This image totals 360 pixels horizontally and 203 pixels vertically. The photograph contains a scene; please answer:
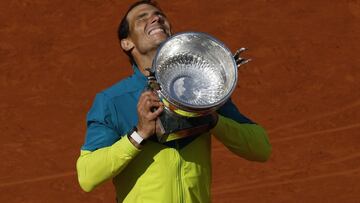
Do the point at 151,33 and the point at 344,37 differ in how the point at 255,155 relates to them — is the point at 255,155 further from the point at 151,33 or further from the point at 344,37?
the point at 344,37

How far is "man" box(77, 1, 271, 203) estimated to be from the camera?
349 centimetres

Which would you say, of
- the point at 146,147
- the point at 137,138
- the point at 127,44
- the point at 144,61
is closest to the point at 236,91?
the point at 127,44

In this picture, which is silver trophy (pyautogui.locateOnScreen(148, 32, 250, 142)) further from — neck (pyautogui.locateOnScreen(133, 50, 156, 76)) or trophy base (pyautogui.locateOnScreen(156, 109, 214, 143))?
neck (pyautogui.locateOnScreen(133, 50, 156, 76))

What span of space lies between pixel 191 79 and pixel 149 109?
0.86 ft

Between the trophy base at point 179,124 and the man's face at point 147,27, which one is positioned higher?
the man's face at point 147,27

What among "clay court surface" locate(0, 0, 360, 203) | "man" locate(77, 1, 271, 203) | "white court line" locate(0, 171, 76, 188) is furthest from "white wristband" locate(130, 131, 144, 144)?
"white court line" locate(0, 171, 76, 188)

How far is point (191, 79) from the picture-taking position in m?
3.54

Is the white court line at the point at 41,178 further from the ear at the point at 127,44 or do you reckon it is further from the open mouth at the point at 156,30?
the open mouth at the point at 156,30

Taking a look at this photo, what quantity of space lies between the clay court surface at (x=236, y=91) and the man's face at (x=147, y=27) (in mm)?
4091

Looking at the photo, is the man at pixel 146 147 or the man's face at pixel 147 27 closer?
the man at pixel 146 147

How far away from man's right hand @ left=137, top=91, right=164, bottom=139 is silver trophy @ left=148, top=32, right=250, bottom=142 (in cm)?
2

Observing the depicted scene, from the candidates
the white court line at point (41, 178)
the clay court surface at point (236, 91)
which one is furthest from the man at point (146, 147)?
the white court line at point (41, 178)

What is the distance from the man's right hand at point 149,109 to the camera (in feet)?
11.0

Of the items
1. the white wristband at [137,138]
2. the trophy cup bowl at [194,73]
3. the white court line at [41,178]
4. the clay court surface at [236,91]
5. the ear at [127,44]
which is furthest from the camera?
the white court line at [41,178]
